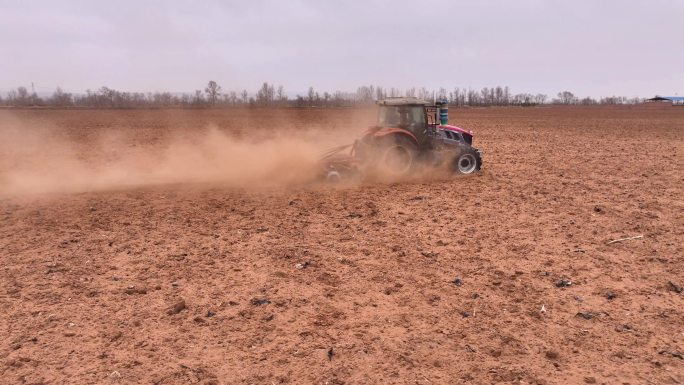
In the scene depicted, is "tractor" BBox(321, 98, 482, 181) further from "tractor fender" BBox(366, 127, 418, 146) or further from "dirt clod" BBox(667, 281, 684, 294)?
"dirt clod" BBox(667, 281, 684, 294)

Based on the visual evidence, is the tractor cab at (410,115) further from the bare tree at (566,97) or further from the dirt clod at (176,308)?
the bare tree at (566,97)

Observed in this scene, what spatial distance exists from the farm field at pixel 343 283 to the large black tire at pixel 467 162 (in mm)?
1212

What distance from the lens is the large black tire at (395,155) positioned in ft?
42.5

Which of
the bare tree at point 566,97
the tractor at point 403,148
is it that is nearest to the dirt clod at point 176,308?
the tractor at point 403,148

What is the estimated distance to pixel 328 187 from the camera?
1252cm

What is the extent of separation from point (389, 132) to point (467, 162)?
9.18ft

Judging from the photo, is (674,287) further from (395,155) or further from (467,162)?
(467,162)

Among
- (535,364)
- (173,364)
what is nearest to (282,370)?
(173,364)

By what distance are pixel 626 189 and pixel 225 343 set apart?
35.7 ft

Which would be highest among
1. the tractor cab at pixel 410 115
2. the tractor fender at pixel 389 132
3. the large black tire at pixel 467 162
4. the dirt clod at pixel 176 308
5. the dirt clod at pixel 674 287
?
the tractor cab at pixel 410 115

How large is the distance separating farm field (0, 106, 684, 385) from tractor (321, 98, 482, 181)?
564 millimetres

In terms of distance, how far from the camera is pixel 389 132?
1292 cm

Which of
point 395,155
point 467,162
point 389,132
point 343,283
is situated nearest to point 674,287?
point 343,283

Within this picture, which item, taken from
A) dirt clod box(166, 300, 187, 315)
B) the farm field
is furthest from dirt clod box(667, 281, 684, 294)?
dirt clod box(166, 300, 187, 315)
